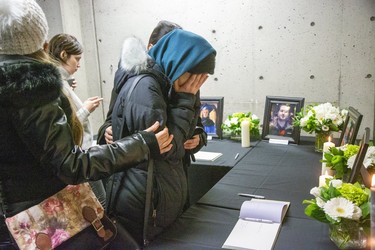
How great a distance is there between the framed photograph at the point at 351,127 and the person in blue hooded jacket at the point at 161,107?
960 millimetres

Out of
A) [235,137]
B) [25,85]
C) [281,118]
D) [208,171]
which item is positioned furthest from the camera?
[235,137]

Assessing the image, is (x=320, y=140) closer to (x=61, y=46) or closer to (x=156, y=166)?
(x=156, y=166)

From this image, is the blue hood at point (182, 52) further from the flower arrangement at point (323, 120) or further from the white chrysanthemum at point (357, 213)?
the flower arrangement at point (323, 120)

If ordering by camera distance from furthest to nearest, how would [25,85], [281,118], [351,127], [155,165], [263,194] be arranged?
1. [281,118]
2. [351,127]
3. [263,194]
4. [155,165]
5. [25,85]

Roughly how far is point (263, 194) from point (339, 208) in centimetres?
66

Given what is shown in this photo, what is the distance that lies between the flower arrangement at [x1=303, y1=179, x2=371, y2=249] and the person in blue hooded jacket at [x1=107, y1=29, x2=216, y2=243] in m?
0.59

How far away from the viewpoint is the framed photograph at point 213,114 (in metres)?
2.90

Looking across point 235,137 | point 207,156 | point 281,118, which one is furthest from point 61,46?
point 281,118

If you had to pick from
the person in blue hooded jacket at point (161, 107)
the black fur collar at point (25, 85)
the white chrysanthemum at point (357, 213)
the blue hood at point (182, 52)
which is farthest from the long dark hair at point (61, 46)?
the white chrysanthemum at point (357, 213)

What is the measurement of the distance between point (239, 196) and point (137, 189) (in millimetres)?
549

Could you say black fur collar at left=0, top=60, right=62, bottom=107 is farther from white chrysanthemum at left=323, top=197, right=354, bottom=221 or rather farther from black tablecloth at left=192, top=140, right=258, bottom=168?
black tablecloth at left=192, top=140, right=258, bottom=168

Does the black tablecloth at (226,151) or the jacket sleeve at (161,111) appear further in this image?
the black tablecloth at (226,151)

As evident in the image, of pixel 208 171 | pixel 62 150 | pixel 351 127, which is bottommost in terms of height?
pixel 208 171

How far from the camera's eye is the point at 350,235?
42.2 inches
